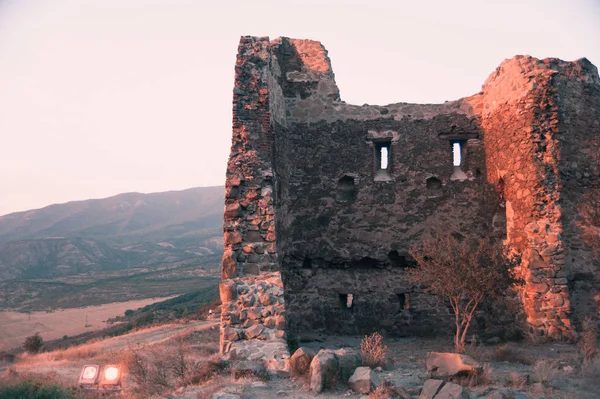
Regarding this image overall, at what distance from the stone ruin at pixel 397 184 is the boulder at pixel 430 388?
4148 millimetres

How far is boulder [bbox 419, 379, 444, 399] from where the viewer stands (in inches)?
220

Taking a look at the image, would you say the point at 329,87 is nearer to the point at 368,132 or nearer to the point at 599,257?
the point at 368,132

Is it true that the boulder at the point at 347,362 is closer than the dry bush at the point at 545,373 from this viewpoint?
No

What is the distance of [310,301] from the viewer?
12039 millimetres

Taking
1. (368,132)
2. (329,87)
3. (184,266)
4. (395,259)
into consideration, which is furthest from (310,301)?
(184,266)

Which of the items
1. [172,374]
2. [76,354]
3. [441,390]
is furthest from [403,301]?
[76,354]

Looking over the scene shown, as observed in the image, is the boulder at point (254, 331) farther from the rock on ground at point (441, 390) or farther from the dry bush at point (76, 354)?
the dry bush at point (76, 354)

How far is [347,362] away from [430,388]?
4.33 feet

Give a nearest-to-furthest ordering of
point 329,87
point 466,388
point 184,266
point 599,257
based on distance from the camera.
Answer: point 466,388
point 599,257
point 329,87
point 184,266

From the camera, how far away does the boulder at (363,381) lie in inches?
237

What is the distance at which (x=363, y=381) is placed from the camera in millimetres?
6094

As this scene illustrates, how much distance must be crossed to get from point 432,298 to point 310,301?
10.0ft

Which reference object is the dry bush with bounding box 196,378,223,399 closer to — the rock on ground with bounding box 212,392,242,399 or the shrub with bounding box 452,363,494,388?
the rock on ground with bounding box 212,392,242,399

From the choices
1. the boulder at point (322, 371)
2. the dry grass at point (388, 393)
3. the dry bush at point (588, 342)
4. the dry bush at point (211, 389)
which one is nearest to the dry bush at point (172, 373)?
the dry bush at point (211, 389)
